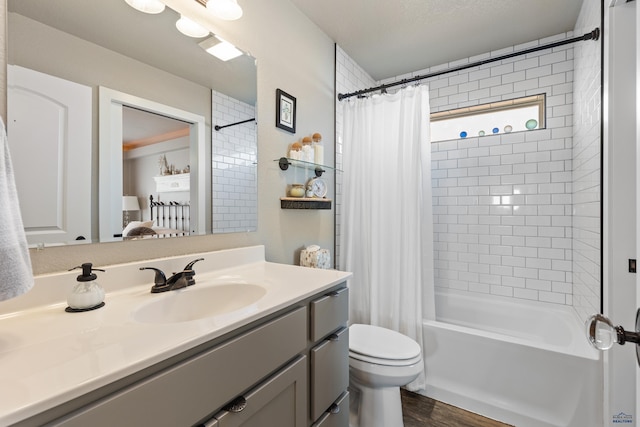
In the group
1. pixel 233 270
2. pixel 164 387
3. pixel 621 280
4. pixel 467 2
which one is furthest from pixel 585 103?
pixel 164 387

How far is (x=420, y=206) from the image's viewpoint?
2.05 m

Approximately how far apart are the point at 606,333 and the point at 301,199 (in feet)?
4.76

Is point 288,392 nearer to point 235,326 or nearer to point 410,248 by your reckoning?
point 235,326

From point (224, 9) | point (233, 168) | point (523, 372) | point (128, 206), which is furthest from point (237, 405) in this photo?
point (523, 372)

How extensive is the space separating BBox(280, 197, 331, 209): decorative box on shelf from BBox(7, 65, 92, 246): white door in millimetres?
983

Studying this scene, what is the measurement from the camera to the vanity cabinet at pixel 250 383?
543 millimetres

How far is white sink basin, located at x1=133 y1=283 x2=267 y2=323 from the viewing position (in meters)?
0.97

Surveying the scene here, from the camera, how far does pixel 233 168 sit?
1502 millimetres

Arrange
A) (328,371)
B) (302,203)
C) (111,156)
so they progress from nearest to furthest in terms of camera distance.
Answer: (111,156)
(328,371)
(302,203)

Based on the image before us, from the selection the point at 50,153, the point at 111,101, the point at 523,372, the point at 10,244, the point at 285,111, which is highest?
the point at 285,111

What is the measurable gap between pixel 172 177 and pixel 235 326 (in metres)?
0.77

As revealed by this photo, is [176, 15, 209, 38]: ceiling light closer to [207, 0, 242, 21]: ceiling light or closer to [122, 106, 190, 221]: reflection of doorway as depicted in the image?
[207, 0, 242, 21]: ceiling light

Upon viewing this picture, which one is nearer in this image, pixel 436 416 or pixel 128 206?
pixel 128 206

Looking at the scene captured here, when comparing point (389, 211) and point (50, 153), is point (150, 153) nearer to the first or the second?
point (50, 153)
